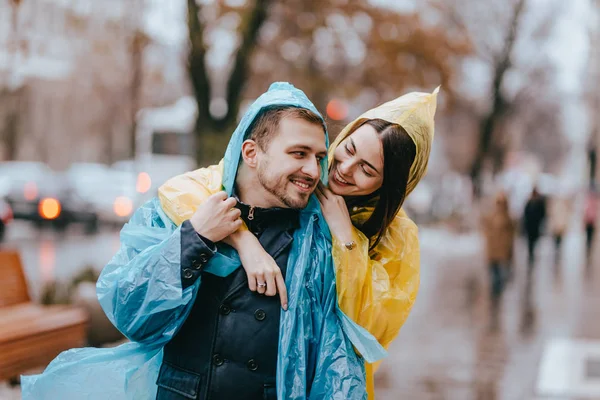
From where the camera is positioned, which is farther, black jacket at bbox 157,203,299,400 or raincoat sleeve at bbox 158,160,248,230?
raincoat sleeve at bbox 158,160,248,230

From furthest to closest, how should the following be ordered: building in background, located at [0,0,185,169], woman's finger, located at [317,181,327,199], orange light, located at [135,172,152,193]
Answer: orange light, located at [135,172,152,193], building in background, located at [0,0,185,169], woman's finger, located at [317,181,327,199]

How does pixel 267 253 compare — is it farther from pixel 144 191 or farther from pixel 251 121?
pixel 144 191

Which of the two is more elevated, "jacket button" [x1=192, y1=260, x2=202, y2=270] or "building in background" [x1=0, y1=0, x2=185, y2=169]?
"building in background" [x1=0, y1=0, x2=185, y2=169]

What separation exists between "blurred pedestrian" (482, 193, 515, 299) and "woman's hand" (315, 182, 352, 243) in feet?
39.4

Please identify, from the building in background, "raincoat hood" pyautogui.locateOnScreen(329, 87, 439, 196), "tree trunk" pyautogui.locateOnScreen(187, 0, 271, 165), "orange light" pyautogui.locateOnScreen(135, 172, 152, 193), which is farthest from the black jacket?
"orange light" pyautogui.locateOnScreen(135, 172, 152, 193)

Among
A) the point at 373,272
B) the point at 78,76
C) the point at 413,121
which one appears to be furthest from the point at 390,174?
the point at 78,76

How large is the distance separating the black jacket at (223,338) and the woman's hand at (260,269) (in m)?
0.05

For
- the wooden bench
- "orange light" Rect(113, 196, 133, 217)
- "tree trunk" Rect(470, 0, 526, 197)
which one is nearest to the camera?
the wooden bench

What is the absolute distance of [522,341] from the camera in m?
9.43

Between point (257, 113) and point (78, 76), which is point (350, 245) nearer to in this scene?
point (257, 113)

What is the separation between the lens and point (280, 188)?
102 inches

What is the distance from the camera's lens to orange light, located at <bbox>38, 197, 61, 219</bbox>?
23.4m

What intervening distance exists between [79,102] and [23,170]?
21.7 metres

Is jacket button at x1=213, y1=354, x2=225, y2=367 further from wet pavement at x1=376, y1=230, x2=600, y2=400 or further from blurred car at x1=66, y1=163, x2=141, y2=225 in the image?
blurred car at x1=66, y1=163, x2=141, y2=225
